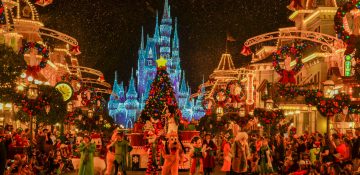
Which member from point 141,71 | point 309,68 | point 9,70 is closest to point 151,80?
point 141,71

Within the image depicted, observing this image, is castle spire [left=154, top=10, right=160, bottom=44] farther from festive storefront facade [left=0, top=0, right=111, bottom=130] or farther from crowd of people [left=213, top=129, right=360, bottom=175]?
crowd of people [left=213, top=129, right=360, bottom=175]

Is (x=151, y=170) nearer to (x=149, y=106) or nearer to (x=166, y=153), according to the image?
(x=166, y=153)

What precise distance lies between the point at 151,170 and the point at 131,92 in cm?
13150

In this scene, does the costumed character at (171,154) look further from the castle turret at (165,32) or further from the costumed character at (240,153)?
the castle turret at (165,32)

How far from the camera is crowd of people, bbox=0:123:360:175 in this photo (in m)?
18.0

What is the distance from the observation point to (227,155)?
2195cm

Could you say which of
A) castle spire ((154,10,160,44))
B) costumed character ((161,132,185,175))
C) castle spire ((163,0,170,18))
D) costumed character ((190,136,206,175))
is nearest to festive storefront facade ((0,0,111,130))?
costumed character ((161,132,185,175))

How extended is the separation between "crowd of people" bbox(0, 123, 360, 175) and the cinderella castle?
123298 millimetres

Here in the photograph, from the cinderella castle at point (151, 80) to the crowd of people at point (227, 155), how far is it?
123298mm

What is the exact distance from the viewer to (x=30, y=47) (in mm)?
27656

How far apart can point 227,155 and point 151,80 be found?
421 ft

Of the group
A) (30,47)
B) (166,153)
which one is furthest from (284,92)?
(166,153)

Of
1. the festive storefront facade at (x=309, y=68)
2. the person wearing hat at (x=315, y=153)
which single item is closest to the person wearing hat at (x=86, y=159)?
the person wearing hat at (x=315, y=153)

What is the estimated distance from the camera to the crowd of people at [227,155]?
18.0 meters
